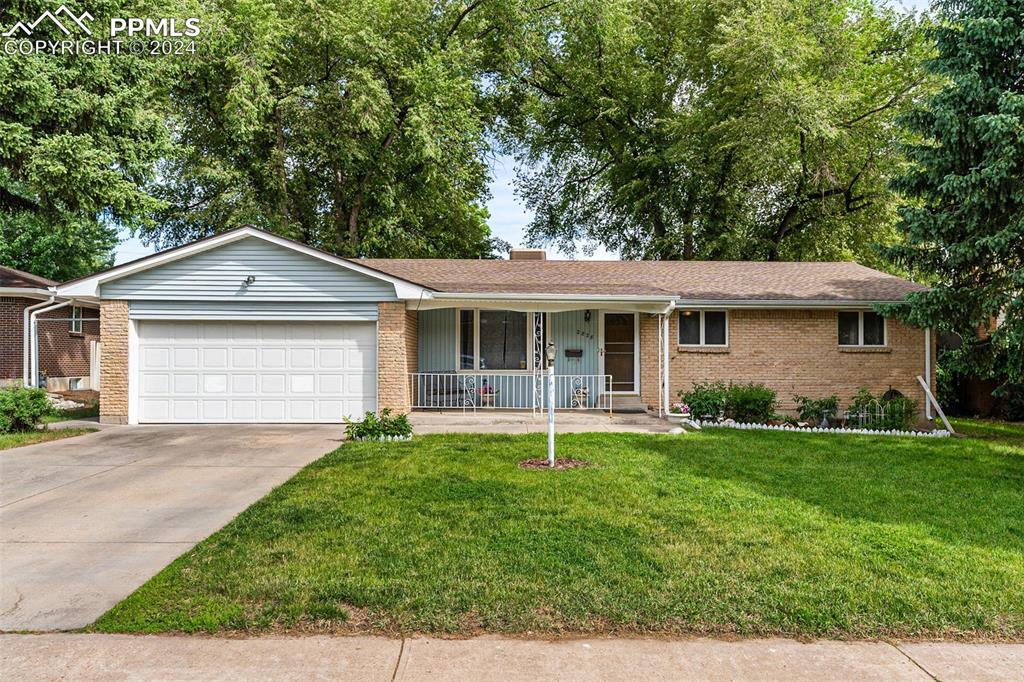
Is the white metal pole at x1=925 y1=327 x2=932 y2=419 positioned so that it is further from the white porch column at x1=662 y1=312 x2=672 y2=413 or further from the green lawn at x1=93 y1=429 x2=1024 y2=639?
the green lawn at x1=93 y1=429 x2=1024 y2=639

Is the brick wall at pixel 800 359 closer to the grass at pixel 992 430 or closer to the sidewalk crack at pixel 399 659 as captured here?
the grass at pixel 992 430

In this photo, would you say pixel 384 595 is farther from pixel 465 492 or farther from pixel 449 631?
pixel 465 492

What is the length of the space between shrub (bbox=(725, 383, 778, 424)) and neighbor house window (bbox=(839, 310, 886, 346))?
330 cm

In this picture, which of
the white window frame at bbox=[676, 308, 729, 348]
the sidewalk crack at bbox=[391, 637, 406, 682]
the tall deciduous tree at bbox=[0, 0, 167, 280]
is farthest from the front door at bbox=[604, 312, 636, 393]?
the tall deciduous tree at bbox=[0, 0, 167, 280]

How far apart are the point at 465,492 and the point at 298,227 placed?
58.9ft

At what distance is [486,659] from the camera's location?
3.30 metres

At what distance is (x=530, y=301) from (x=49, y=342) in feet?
60.2

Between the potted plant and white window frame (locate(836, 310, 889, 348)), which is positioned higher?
white window frame (locate(836, 310, 889, 348))

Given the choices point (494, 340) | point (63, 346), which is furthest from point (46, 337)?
point (494, 340)

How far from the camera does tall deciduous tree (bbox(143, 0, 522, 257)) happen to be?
20109 millimetres

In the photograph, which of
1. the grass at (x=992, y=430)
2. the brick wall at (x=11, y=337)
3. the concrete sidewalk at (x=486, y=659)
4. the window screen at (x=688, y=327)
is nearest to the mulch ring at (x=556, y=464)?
the concrete sidewalk at (x=486, y=659)

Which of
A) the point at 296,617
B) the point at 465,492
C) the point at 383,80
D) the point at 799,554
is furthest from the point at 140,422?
the point at 383,80

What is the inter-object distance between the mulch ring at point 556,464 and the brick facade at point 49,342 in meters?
15.4

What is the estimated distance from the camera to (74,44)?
16.2 m
